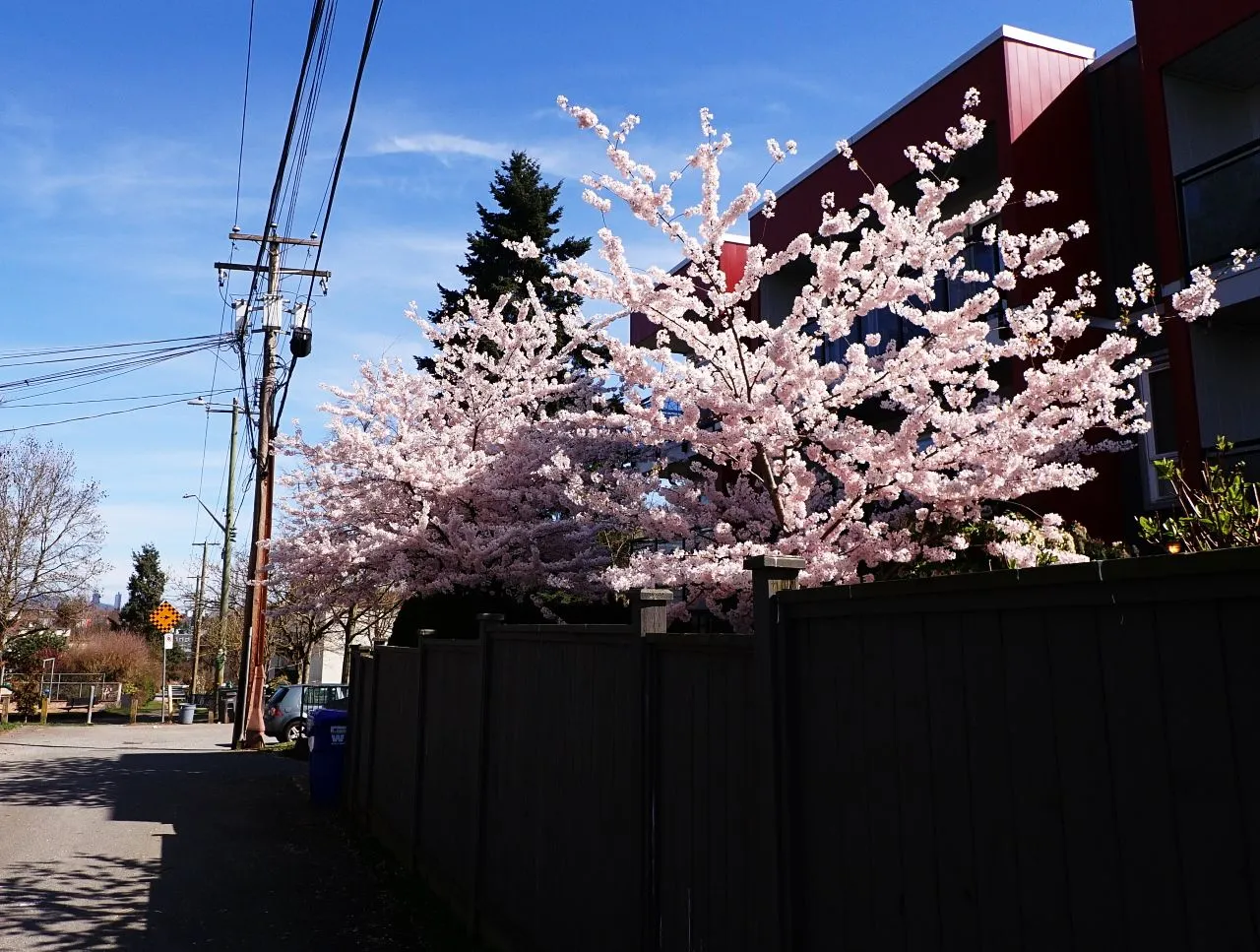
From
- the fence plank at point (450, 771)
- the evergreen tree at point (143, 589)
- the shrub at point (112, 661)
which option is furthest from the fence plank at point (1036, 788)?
the evergreen tree at point (143, 589)

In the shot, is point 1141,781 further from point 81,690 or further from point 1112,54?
point 81,690

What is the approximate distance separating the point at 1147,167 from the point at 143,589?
72.0m

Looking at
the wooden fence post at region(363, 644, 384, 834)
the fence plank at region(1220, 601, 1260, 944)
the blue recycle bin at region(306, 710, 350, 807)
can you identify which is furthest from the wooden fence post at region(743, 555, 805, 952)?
the blue recycle bin at region(306, 710, 350, 807)

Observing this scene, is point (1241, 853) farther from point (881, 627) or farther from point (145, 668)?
point (145, 668)

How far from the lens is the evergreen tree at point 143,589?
6825 cm

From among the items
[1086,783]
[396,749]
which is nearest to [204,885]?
[396,749]

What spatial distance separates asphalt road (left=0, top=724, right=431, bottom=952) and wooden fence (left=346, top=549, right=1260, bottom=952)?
2135 mm

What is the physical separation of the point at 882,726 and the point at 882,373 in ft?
18.2

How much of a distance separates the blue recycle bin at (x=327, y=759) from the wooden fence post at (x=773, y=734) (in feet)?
32.4

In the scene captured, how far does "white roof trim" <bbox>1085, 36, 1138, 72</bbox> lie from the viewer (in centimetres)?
1179

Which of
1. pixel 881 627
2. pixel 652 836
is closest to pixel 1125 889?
pixel 881 627

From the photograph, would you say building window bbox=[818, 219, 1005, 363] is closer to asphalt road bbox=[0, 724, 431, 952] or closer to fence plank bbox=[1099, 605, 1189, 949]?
asphalt road bbox=[0, 724, 431, 952]

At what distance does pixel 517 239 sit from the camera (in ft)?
84.0

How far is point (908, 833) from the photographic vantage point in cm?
304
